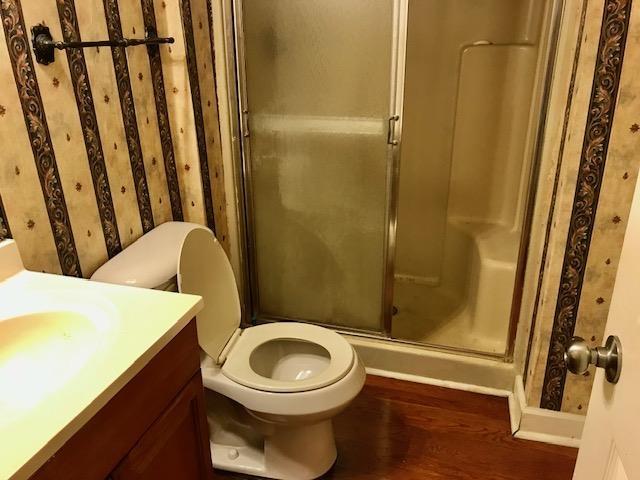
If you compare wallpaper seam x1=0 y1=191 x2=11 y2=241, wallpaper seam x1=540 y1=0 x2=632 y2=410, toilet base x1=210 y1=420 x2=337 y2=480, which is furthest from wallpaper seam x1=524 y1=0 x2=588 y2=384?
wallpaper seam x1=0 y1=191 x2=11 y2=241

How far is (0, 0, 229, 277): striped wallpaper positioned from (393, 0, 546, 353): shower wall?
3.48 ft

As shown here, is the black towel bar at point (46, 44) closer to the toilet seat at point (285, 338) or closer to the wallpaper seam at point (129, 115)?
the wallpaper seam at point (129, 115)

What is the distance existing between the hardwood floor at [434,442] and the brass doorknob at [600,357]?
1160 millimetres

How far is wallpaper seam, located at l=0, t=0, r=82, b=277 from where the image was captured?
3.89 ft

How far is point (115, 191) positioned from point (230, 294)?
19.6 inches

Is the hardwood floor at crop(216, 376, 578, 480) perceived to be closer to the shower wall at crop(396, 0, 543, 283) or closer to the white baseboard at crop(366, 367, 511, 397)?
the white baseboard at crop(366, 367, 511, 397)

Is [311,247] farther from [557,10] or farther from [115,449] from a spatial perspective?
[115,449]

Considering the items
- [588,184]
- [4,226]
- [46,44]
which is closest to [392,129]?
[588,184]

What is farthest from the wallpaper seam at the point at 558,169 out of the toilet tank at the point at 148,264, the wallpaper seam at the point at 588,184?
the toilet tank at the point at 148,264

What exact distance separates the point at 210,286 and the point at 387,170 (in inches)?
31.7

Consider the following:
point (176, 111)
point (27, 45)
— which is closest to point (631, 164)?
point (176, 111)

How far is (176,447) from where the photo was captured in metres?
1.16

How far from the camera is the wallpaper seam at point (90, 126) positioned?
1341 millimetres

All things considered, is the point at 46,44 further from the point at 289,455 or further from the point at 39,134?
the point at 289,455
